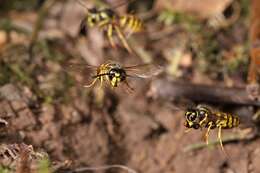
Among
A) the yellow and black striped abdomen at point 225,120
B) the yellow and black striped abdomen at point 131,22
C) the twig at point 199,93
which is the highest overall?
the yellow and black striped abdomen at point 131,22

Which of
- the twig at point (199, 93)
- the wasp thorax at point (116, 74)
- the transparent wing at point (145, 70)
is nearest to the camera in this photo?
the wasp thorax at point (116, 74)

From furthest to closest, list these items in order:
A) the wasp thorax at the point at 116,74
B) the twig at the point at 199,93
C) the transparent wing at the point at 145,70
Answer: the twig at the point at 199,93
the transparent wing at the point at 145,70
the wasp thorax at the point at 116,74

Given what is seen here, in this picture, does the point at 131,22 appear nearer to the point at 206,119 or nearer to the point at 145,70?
the point at 145,70

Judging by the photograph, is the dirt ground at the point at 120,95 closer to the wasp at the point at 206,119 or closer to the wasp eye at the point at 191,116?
the wasp at the point at 206,119

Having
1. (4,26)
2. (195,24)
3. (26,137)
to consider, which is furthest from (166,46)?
(26,137)

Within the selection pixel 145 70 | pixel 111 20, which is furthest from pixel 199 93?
pixel 111 20

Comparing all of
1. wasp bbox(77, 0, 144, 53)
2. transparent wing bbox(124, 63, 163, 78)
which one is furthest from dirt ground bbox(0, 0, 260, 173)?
wasp bbox(77, 0, 144, 53)

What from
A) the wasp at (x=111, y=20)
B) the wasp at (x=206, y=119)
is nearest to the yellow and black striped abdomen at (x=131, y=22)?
the wasp at (x=111, y=20)
